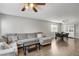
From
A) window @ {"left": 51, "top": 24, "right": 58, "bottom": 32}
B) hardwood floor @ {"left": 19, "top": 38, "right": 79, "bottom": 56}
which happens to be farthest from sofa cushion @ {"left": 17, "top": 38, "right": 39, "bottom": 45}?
window @ {"left": 51, "top": 24, "right": 58, "bottom": 32}

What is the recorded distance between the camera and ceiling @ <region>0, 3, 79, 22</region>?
2096 mm

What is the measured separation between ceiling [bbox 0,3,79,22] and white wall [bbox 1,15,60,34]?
0.28 ft

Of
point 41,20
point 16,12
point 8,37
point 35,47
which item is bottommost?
point 35,47

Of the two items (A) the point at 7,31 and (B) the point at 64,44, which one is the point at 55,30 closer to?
(B) the point at 64,44

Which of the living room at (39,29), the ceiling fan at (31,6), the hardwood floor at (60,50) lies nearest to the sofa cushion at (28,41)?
the living room at (39,29)

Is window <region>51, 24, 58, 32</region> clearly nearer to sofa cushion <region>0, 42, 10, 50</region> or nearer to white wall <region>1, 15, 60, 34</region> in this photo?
white wall <region>1, 15, 60, 34</region>

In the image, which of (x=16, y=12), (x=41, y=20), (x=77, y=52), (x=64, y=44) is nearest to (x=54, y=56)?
(x=64, y=44)

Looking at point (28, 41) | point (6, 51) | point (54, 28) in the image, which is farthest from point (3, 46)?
point (54, 28)

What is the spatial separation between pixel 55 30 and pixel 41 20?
1.10 ft

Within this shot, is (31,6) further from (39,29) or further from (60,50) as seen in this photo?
(60,50)

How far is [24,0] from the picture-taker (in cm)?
209

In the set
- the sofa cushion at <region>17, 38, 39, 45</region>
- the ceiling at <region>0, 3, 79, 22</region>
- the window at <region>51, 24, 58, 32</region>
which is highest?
the ceiling at <region>0, 3, 79, 22</region>

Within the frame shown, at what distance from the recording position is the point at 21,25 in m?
2.23

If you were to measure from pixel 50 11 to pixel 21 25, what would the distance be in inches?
24.0
